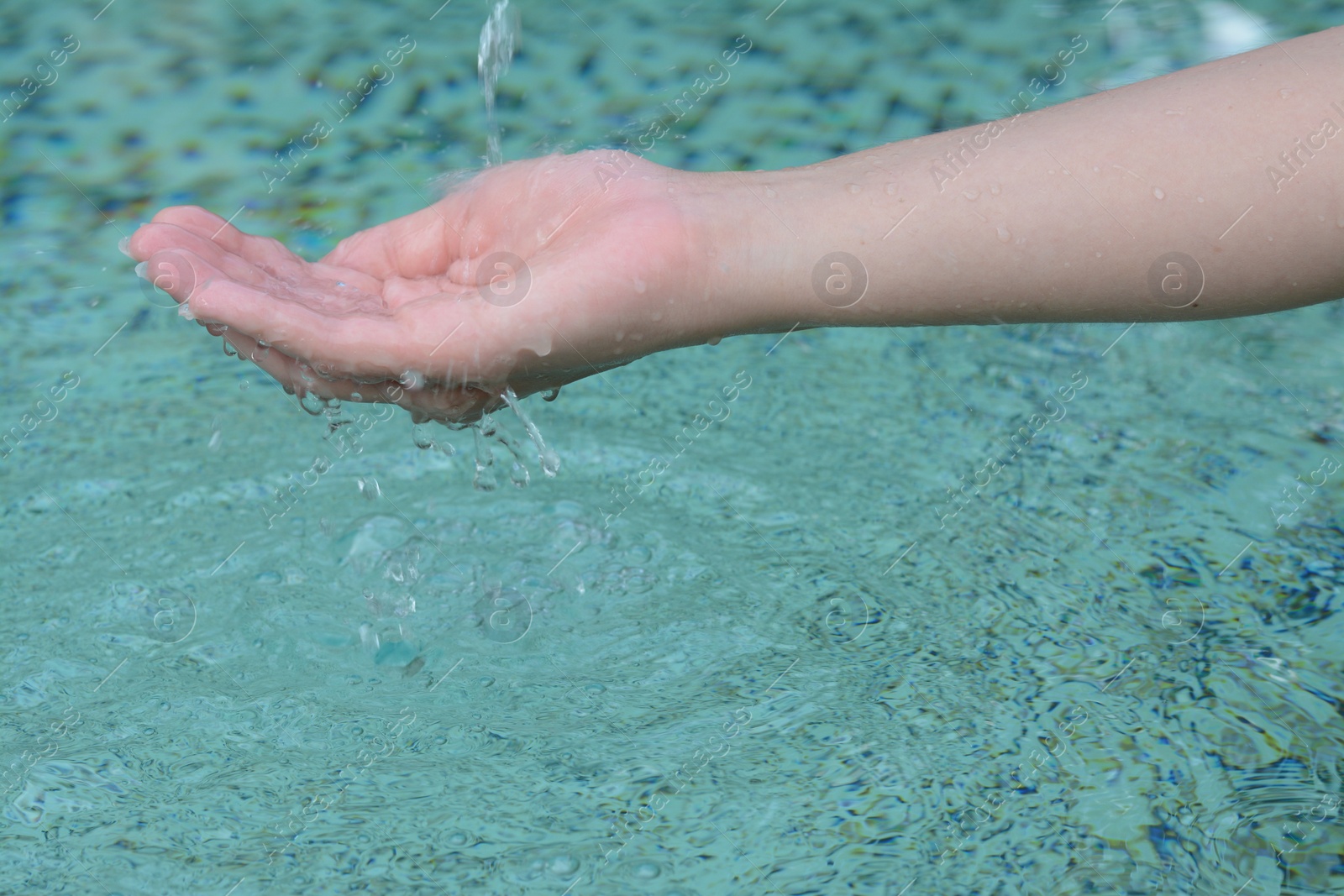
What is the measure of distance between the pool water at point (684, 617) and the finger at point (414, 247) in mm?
479

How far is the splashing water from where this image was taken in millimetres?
3311

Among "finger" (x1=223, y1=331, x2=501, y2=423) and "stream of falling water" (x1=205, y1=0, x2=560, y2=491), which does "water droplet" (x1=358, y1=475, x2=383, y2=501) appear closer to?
"stream of falling water" (x1=205, y1=0, x2=560, y2=491)

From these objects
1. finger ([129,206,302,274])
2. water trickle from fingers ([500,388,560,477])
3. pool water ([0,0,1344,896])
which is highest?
finger ([129,206,302,274])

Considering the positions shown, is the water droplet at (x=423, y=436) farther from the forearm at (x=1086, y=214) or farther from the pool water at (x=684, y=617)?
the forearm at (x=1086, y=214)

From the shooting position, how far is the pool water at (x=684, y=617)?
4.54 feet

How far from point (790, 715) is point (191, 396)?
148 centimetres

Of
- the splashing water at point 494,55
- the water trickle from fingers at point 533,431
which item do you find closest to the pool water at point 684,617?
the water trickle from fingers at point 533,431

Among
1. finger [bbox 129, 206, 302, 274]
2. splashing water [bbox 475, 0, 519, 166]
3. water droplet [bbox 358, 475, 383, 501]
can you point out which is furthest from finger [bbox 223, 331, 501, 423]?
splashing water [bbox 475, 0, 519, 166]

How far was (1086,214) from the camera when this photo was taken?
135 centimetres

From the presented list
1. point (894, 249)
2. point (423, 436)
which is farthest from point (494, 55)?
point (894, 249)

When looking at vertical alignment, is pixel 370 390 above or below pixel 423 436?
above

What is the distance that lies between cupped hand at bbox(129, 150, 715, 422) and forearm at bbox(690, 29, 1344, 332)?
8 centimetres

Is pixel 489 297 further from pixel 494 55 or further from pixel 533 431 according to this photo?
pixel 494 55

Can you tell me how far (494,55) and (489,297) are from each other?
231 cm
